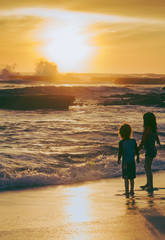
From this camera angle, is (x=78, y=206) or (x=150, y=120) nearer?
(x=78, y=206)

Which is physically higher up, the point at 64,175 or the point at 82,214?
the point at 82,214

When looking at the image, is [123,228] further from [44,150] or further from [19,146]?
[19,146]

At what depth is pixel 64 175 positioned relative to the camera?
8.12 m

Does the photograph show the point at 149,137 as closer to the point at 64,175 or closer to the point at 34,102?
the point at 64,175

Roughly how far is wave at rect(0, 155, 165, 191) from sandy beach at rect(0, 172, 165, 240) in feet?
2.20

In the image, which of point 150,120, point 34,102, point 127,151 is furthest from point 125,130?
point 34,102

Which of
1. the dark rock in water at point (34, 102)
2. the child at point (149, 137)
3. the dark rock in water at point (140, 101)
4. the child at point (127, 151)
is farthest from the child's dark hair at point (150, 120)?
the dark rock in water at point (140, 101)

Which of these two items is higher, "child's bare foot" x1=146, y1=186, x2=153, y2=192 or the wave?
"child's bare foot" x1=146, y1=186, x2=153, y2=192

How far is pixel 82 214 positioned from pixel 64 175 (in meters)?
3.43

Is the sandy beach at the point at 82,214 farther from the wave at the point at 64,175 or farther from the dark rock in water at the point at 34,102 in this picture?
the dark rock in water at the point at 34,102

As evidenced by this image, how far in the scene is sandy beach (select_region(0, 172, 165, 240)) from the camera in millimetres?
3934

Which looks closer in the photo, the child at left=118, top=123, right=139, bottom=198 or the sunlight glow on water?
the sunlight glow on water

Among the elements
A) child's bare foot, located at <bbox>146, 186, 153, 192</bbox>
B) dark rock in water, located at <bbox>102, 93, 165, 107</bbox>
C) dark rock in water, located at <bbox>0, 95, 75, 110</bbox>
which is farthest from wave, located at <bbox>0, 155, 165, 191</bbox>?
dark rock in water, located at <bbox>102, 93, 165, 107</bbox>

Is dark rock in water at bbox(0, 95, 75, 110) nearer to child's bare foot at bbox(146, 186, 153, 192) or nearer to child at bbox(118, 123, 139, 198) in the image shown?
child's bare foot at bbox(146, 186, 153, 192)
